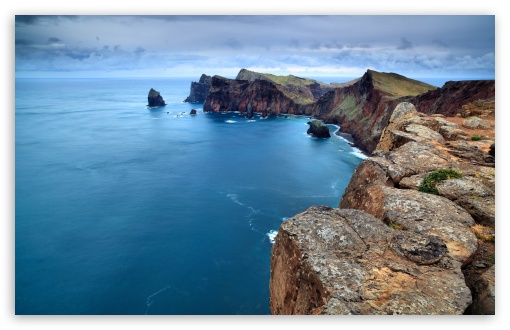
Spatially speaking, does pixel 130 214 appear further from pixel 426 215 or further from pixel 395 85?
pixel 395 85

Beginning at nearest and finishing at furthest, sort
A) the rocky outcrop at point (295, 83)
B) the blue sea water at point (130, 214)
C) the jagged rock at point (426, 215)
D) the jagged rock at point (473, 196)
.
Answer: the jagged rock at point (426, 215)
the jagged rock at point (473, 196)
the blue sea water at point (130, 214)
the rocky outcrop at point (295, 83)

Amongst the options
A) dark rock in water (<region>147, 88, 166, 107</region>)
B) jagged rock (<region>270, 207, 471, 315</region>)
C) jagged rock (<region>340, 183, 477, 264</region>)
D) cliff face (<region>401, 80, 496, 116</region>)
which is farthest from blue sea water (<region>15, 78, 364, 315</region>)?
dark rock in water (<region>147, 88, 166, 107</region>)

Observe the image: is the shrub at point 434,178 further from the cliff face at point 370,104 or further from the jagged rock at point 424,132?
the cliff face at point 370,104

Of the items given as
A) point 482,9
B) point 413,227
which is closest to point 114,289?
point 413,227

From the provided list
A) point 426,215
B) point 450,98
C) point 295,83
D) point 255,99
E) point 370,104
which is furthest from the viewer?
point 295,83

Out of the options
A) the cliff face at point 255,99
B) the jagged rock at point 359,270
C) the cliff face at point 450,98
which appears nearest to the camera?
the jagged rock at point 359,270

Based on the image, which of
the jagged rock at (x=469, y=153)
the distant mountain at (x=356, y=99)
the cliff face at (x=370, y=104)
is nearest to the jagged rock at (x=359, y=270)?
the jagged rock at (x=469, y=153)

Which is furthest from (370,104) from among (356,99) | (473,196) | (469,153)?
(473,196)
